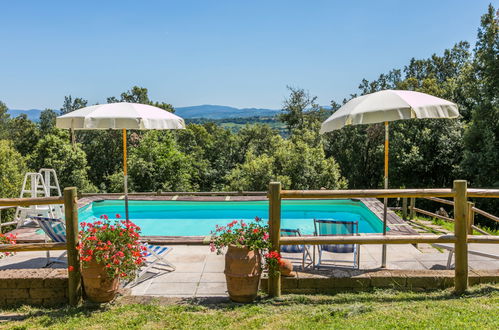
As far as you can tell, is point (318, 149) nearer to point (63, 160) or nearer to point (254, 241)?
point (254, 241)

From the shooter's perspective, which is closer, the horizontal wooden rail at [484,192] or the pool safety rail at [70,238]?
the pool safety rail at [70,238]

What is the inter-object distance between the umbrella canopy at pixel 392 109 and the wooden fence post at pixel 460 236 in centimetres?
97

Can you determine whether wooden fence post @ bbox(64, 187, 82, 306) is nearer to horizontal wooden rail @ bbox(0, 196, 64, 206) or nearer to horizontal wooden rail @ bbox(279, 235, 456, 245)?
horizontal wooden rail @ bbox(0, 196, 64, 206)

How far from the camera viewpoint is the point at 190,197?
41.2 feet

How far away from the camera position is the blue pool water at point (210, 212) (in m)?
11.9

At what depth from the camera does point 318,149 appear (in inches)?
659

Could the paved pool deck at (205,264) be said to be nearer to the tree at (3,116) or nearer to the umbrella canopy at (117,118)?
the umbrella canopy at (117,118)

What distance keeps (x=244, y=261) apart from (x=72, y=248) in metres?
1.80

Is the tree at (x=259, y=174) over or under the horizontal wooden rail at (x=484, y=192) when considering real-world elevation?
under

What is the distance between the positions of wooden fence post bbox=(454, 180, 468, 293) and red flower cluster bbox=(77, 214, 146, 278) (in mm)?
3453

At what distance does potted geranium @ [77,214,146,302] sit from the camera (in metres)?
4.04

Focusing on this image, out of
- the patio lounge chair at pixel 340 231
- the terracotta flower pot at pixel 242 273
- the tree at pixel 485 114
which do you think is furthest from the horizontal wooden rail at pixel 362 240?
the tree at pixel 485 114

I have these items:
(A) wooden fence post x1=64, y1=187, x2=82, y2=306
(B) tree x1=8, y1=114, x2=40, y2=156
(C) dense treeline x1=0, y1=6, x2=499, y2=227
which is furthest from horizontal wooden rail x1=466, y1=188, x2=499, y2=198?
(B) tree x1=8, y1=114, x2=40, y2=156

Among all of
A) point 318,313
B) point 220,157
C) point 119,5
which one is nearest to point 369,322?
point 318,313
